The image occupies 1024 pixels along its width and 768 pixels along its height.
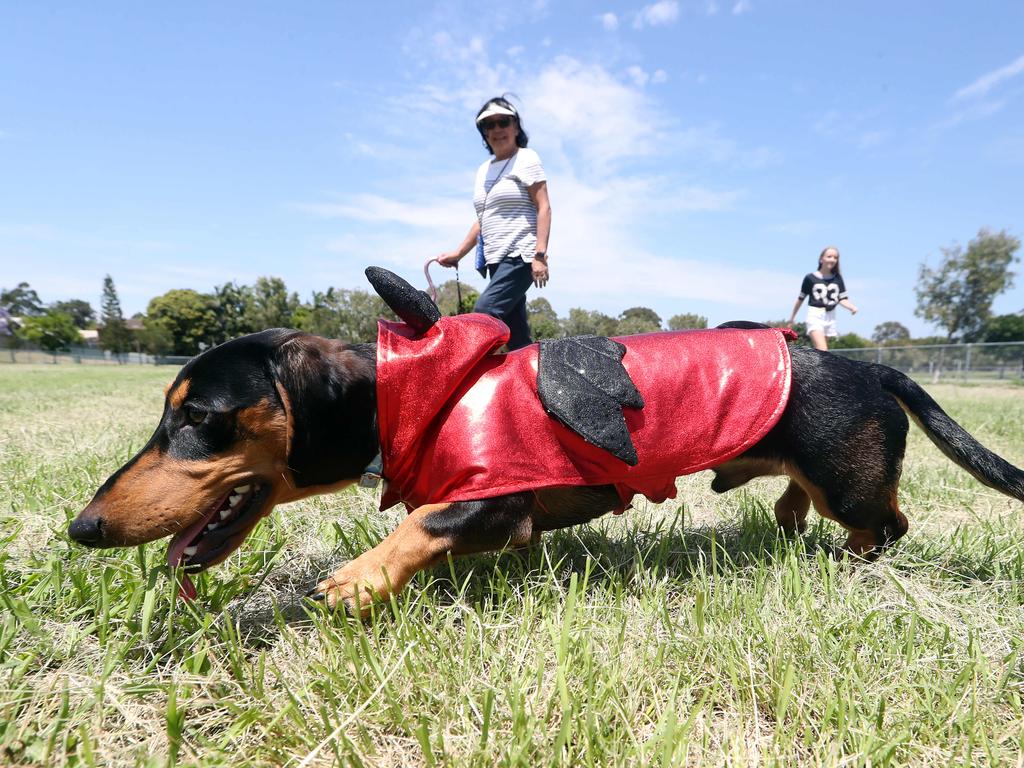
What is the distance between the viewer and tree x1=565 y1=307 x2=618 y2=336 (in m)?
30.0

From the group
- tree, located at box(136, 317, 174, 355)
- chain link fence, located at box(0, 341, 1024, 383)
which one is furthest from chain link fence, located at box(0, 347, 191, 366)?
chain link fence, located at box(0, 341, 1024, 383)

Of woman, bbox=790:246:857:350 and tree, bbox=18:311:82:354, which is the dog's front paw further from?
tree, bbox=18:311:82:354

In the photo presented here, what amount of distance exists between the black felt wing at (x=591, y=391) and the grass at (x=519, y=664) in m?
0.49

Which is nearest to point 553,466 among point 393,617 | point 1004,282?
point 393,617

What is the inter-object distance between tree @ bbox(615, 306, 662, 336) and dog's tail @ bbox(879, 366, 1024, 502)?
91.3ft

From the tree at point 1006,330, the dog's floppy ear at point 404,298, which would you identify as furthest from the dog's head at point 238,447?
the tree at point 1006,330

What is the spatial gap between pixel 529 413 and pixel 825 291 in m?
8.12

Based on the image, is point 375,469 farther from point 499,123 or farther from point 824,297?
point 824,297

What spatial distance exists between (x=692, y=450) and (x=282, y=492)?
1.44 meters


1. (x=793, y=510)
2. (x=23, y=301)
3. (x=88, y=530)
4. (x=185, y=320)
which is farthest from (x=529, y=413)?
(x=23, y=301)

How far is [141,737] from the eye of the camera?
1.34 m

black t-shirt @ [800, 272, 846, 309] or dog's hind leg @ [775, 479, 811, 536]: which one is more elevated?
black t-shirt @ [800, 272, 846, 309]

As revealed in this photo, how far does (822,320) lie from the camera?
27.9 ft

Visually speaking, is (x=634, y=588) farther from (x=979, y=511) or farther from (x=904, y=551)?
(x=979, y=511)
